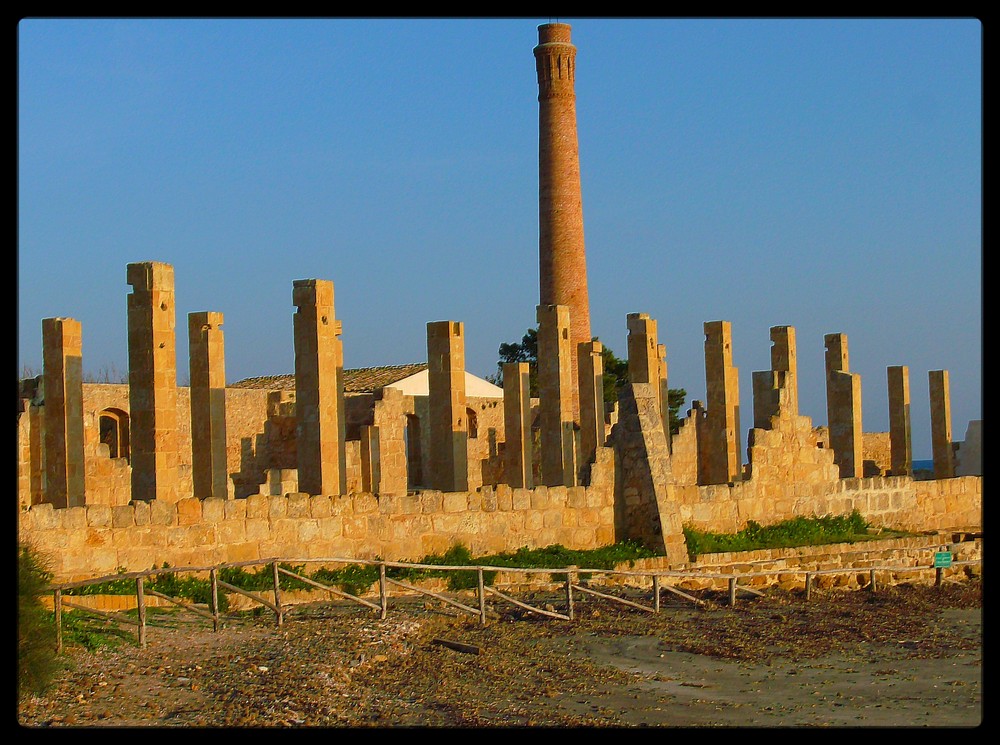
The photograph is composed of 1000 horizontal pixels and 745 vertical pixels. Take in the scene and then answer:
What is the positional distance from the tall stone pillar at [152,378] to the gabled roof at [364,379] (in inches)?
717

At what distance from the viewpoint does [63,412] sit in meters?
19.3

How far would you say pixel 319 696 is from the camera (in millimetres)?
9094

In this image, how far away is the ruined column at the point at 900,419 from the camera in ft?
98.6

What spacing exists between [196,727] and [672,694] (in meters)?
3.60

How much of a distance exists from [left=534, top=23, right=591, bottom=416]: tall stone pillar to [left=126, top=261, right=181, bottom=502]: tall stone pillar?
18204 mm

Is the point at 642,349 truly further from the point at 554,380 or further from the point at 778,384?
the point at 778,384

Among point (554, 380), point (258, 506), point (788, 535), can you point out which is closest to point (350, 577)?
point (258, 506)

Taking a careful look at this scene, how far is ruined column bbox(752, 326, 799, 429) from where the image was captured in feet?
66.0

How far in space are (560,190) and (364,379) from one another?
769 cm
